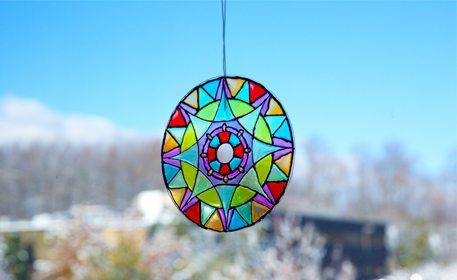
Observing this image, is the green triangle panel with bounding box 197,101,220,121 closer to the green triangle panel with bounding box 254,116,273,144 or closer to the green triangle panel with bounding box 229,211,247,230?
the green triangle panel with bounding box 254,116,273,144

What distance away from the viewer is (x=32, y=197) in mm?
18031

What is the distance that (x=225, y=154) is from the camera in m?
1.86

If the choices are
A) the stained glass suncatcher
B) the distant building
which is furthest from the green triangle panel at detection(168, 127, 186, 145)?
the distant building

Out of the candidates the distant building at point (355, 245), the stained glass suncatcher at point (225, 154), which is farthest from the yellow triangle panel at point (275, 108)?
the distant building at point (355, 245)

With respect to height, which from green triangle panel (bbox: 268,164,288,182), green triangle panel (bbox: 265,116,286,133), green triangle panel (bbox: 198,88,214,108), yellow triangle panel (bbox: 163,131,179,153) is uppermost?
green triangle panel (bbox: 198,88,214,108)

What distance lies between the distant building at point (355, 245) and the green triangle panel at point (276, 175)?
47.0 feet

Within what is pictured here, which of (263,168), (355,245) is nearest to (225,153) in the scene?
(263,168)

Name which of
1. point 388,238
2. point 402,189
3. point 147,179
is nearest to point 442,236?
point 402,189

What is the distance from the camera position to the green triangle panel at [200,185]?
1871mm

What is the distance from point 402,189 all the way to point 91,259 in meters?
18.0

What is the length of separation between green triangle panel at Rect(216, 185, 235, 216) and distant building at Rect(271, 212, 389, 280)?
14.3 m

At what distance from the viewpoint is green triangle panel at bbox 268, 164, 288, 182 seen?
1.88 m

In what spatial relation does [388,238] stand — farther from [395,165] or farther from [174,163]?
[174,163]

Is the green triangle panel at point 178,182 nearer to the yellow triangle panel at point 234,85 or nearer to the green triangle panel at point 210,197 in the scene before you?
the green triangle panel at point 210,197
